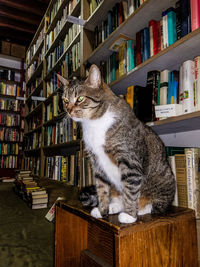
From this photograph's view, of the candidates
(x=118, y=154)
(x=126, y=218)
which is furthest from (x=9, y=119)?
(x=126, y=218)

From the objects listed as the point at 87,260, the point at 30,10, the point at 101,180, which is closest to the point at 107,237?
the point at 87,260

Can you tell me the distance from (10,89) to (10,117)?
0.68 m

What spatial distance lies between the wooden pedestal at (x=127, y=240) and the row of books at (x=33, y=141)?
7.06 feet

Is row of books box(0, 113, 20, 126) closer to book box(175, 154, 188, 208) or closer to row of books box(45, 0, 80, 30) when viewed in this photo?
row of books box(45, 0, 80, 30)

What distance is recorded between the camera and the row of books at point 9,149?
4324mm

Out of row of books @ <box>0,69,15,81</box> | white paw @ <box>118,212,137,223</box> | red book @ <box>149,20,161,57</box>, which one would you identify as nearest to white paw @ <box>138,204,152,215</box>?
white paw @ <box>118,212,137,223</box>

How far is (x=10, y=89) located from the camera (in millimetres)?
4586

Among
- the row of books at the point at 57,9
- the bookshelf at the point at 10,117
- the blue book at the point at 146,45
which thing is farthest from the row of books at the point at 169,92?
the bookshelf at the point at 10,117

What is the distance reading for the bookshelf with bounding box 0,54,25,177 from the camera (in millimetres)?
4379

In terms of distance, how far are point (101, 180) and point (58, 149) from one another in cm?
188

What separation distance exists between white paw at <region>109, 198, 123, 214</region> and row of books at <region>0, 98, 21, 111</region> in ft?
14.3

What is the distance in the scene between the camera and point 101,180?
868 mm

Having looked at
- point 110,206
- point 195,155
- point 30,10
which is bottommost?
point 110,206

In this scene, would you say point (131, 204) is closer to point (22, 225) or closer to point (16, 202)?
point (22, 225)
